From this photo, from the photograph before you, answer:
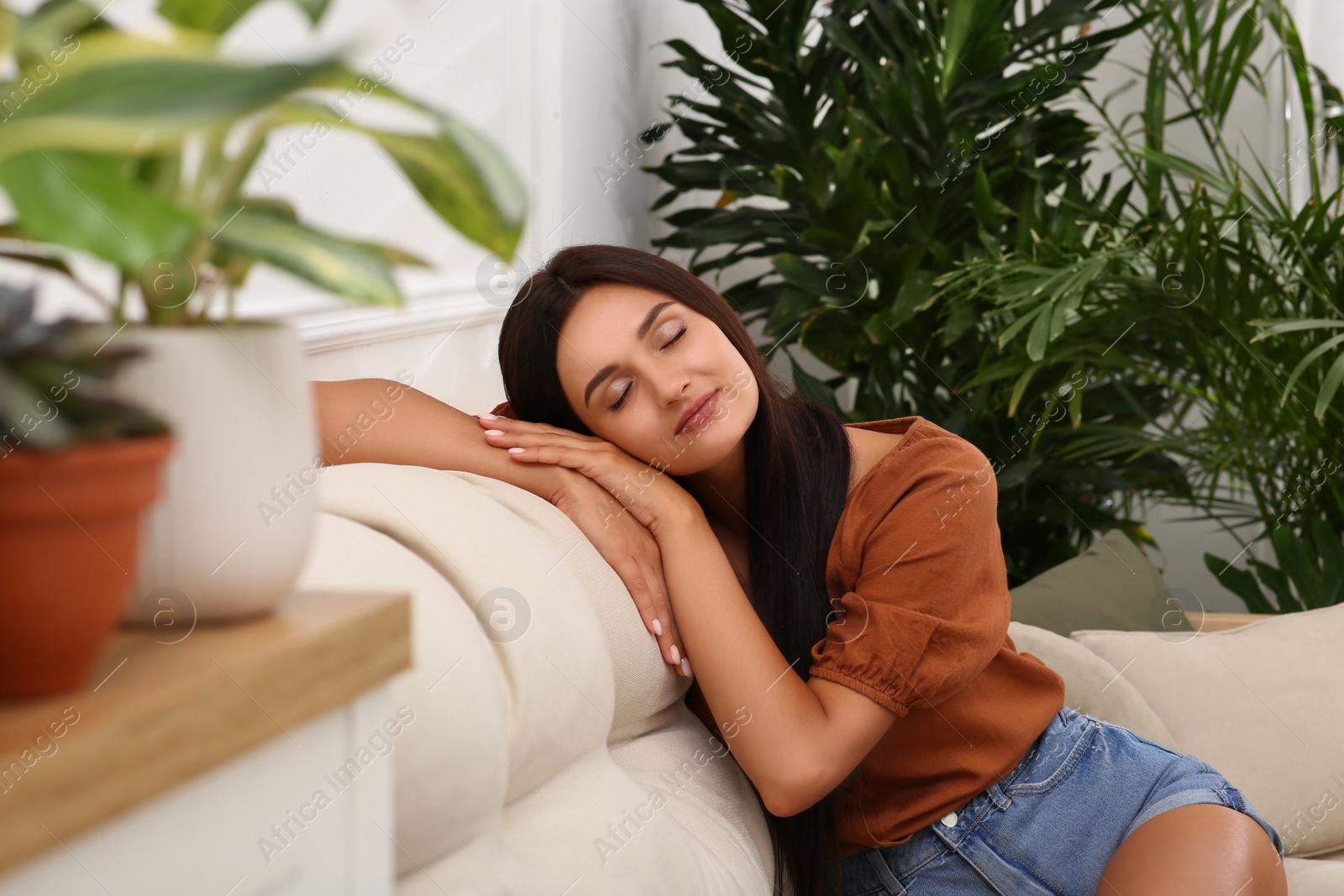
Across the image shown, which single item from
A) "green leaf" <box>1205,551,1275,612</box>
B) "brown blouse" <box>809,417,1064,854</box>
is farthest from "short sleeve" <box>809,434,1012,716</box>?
"green leaf" <box>1205,551,1275,612</box>

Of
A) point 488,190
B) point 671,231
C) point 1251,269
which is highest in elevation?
point 488,190

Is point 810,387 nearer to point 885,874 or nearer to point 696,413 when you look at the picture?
point 696,413

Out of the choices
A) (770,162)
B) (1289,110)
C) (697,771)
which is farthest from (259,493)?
(1289,110)

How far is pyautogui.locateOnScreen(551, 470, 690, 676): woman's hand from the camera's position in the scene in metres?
1.20

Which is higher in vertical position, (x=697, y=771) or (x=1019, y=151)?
(x=1019, y=151)

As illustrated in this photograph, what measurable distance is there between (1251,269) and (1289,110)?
4.73 feet

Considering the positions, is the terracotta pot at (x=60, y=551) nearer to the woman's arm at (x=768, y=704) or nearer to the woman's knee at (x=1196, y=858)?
the woman's arm at (x=768, y=704)

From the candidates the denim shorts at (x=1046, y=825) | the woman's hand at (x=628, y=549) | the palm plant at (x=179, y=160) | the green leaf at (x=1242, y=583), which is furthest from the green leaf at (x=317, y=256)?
the green leaf at (x=1242, y=583)

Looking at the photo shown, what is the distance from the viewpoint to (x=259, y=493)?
0.49 m

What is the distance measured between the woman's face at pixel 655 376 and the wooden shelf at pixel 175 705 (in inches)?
30.2

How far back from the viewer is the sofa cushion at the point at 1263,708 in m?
1.72

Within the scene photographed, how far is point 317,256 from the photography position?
0.44 metres

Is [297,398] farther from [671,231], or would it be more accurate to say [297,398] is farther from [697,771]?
[671,231]

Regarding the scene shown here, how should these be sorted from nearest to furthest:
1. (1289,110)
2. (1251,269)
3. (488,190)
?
(488,190), (1251,269), (1289,110)
